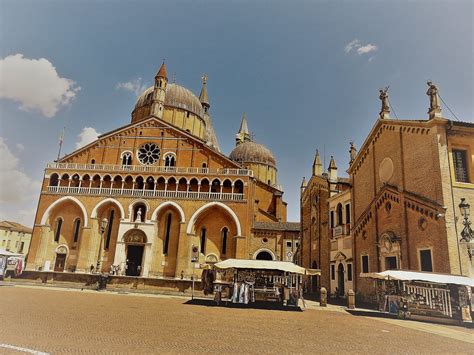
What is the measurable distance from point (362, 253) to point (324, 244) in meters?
6.81

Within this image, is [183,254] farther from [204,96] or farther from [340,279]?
[204,96]

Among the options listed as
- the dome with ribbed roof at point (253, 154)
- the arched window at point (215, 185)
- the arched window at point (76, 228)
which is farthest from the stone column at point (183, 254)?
the dome with ribbed roof at point (253, 154)

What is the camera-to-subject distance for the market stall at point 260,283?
18469mm

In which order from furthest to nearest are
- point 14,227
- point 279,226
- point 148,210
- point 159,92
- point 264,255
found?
point 14,227 < point 159,92 < point 279,226 < point 264,255 < point 148,210

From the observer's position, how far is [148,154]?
38.0 meters

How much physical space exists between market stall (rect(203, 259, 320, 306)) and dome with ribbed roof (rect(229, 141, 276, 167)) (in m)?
34.3

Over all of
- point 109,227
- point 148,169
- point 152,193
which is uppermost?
point 148,169

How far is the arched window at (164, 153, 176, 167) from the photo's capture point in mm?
37594

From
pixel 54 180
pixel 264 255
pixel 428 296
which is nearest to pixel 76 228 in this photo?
pixel 54 180

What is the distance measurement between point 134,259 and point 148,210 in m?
5.18

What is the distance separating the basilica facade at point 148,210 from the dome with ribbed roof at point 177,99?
10.4 meters

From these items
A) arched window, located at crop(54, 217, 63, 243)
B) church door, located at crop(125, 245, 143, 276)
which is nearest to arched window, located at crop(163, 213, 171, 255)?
church door, located at crop(125, 245, 143, 276)

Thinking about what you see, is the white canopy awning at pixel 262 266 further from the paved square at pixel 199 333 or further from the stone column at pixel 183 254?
the stone column at pixel 183 254

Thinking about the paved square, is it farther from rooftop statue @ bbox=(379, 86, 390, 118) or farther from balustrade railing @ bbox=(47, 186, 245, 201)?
balustrade railing @ bbox=(47, 186, 245, 201)
